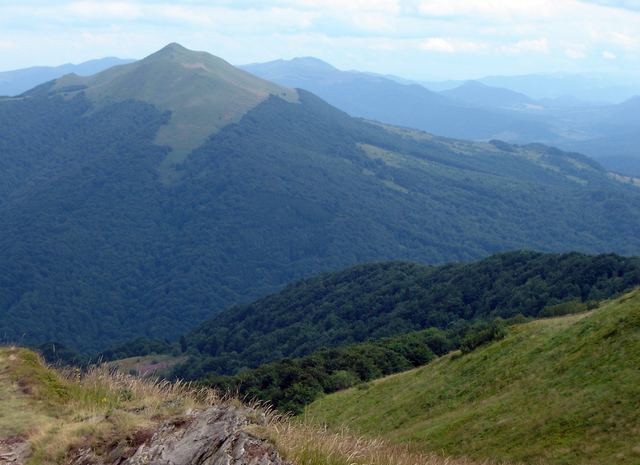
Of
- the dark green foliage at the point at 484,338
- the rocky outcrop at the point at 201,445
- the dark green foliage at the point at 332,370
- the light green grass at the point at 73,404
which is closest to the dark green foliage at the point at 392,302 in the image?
the dark green foliage at the point at 332,370

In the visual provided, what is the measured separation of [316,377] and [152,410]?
31.8 meters

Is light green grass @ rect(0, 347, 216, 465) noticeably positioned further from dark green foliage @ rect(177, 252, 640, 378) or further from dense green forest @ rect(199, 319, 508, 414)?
dark green foliage @ rect(177, 252, 640, 378)

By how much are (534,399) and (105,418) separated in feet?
48.2

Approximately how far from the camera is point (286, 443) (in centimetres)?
876

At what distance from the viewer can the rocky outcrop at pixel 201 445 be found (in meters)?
8.52

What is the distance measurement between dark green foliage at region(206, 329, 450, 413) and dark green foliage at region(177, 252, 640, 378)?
2.39 metres

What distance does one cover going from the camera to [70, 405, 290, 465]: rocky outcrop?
852 centimetres

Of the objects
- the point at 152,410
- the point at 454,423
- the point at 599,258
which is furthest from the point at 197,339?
the point at 152,410

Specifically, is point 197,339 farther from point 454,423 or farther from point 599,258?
point 454,423

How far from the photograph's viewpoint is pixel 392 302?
3888 inches

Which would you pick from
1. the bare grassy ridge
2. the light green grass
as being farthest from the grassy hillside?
the light green grass

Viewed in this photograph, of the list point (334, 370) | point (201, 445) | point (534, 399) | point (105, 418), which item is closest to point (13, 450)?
point (105, 418)

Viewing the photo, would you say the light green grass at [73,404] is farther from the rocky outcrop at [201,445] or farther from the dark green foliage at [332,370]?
the dark green foliage at [332,370]

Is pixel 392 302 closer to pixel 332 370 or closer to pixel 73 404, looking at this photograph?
pixel 332 370
